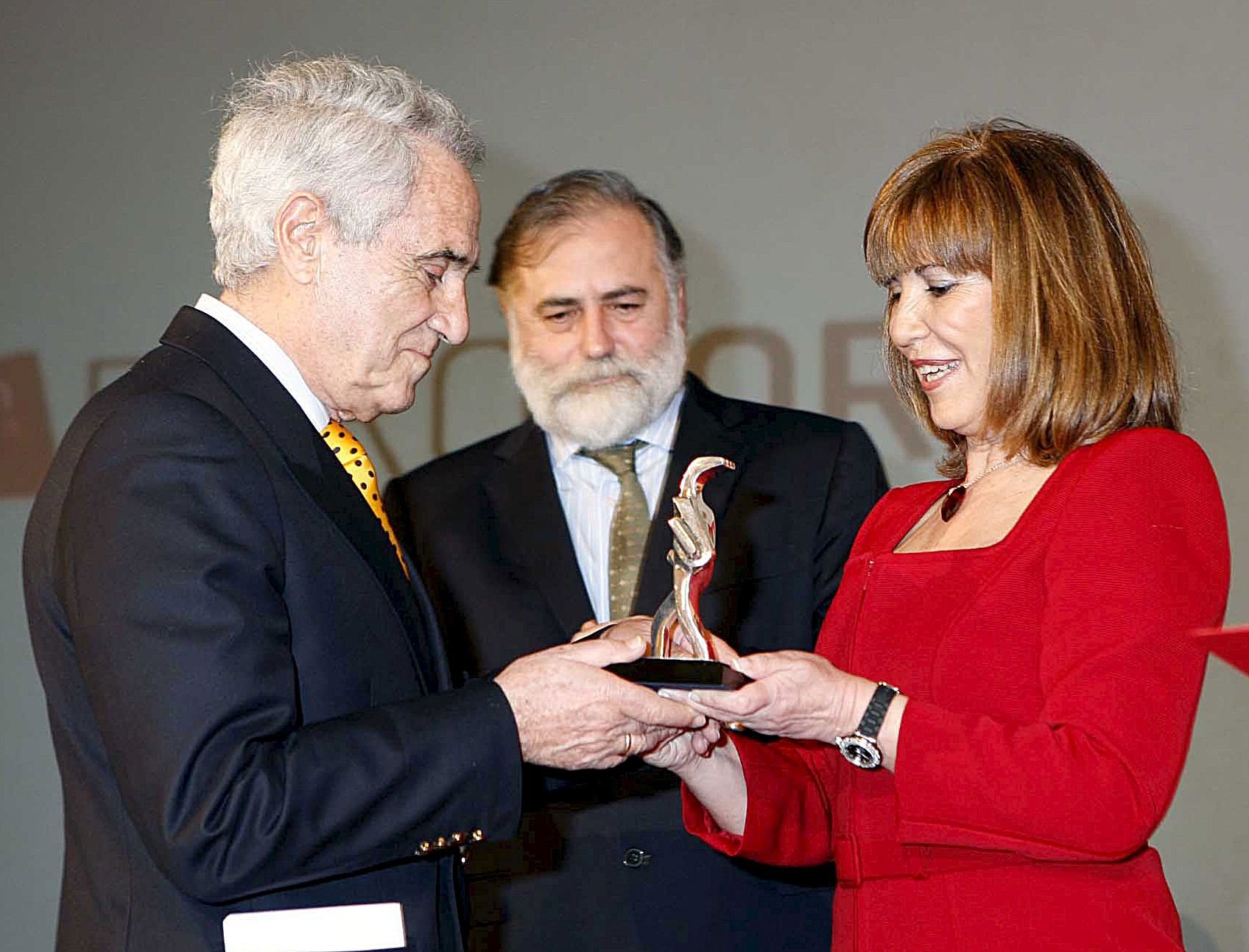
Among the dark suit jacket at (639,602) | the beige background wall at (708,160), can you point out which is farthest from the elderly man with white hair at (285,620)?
the beige background wall at (708,160)

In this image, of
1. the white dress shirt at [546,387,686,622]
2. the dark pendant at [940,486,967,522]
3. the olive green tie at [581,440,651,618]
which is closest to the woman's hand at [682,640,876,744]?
the dark pendant at [940,486,967,522]

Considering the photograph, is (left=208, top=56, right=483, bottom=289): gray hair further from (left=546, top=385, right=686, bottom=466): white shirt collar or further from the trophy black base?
(left=546, top=385, right=686, bottom=466): white shirt collar

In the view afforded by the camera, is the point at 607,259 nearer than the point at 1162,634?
No

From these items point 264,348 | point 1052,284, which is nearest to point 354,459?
point 264,348

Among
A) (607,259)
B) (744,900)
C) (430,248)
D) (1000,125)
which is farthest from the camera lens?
(607,259)

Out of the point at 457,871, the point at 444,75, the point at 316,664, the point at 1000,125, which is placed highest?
the point at 444,75

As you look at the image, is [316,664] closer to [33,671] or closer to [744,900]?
[744,900]

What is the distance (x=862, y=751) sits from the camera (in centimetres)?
178

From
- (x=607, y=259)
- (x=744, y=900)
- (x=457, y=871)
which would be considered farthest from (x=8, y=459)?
(x=457, y=871)

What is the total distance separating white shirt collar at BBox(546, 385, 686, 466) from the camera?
307cm

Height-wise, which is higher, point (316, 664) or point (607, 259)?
point (607, 259)

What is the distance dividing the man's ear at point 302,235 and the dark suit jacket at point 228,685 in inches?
5.4

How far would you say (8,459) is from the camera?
465cm

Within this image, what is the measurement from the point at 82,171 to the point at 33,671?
1.53 metres
